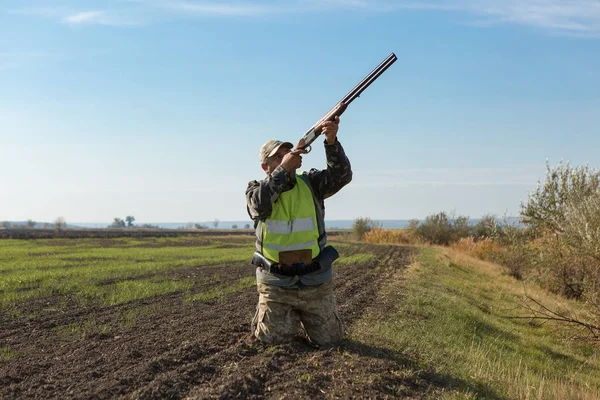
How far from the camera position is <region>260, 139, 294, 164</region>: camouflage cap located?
6.81 m

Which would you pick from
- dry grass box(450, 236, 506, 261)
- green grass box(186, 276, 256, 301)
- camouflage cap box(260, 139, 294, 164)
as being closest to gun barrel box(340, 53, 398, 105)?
camouflage cap box(260, 139, 294, 164)

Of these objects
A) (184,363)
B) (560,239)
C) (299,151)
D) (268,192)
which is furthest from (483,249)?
(184,363)

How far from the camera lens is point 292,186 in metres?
6.71

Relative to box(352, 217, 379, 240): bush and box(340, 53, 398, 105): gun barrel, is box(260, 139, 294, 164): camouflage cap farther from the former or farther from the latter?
box(352, 217, 379, 240): bush

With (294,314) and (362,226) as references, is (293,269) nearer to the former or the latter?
(294,314)

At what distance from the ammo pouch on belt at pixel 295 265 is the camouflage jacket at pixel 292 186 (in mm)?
55

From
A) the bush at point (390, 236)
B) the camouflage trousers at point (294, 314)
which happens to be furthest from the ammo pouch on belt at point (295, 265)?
the bush at point (390, 236)

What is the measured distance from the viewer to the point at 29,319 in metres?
9.58

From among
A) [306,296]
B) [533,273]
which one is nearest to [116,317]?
[306,296]

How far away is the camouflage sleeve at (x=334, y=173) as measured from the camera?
6617 mm

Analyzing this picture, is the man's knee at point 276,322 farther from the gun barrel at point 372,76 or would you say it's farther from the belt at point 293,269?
the gun barrel at point 372,76

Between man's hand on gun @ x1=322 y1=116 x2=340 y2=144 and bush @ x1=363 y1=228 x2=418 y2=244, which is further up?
man's hand on gun @ x1=322 y1=116 x2=340 y2=144

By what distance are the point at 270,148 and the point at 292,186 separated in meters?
0.59

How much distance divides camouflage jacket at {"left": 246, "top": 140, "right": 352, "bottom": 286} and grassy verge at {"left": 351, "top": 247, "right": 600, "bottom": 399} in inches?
62.0
